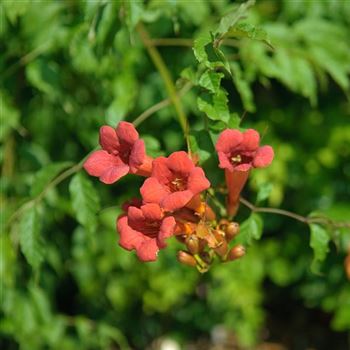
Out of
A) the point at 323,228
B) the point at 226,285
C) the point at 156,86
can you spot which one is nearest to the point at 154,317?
the point at 226,285

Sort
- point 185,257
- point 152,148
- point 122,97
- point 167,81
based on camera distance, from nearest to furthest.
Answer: point 185,257 → point 152,148 → point 167,81 → point 122,97

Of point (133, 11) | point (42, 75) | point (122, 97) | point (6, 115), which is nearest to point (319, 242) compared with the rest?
point (133, 11)

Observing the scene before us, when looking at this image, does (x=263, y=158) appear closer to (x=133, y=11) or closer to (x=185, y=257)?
(x=185, y=257)

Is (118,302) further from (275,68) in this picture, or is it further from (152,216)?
(152,216)

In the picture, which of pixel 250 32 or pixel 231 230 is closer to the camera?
pixel 250 32

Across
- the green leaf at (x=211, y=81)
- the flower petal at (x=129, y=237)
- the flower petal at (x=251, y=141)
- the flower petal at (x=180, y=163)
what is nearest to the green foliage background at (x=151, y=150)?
the green leaf at (x=211, y=81)

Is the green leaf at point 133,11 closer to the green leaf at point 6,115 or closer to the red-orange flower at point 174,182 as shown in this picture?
the red-orange flower at point 174,182

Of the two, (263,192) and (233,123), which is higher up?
(233,123)

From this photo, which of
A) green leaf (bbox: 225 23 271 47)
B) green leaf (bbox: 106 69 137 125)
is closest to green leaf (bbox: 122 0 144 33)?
green leaf (bbox: 106 69 137 125)
